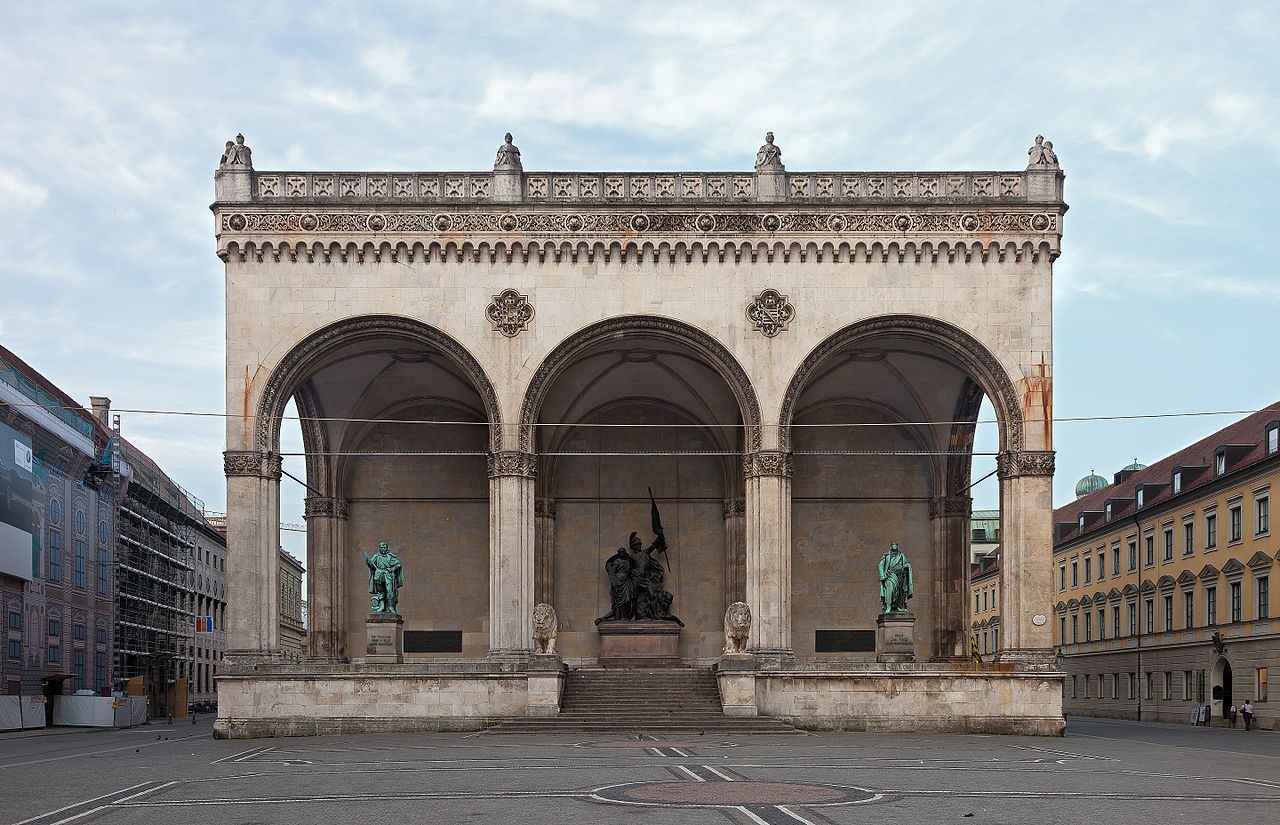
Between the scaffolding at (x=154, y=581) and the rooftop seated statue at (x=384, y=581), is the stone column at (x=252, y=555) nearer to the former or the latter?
the rooftop seated statue at (x=384, y=581)

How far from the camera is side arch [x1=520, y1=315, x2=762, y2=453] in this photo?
114ft

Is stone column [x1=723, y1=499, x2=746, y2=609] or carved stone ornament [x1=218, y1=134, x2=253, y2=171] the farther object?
stone column [x1=723, y1=499, x2=746, y2=609]

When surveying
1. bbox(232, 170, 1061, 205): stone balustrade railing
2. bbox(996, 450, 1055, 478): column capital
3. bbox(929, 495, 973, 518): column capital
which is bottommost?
bbox(929, 495, 973, 518): column capital

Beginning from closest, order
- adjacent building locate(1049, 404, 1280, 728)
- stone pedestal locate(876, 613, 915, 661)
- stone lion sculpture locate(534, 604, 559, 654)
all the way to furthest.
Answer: stone lion sculpture locate(534, 604, 559, 654)
stone pedestal locate(876, 613, 915, 661)
adjacent building locate(1049, 404, 1280, 728)

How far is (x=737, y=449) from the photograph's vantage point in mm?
41656

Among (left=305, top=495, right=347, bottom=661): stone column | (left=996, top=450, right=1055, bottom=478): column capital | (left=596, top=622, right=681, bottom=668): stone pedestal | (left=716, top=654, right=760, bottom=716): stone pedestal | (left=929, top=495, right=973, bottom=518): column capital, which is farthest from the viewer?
(left=929, top=495, right=973, bottom=518): column capital

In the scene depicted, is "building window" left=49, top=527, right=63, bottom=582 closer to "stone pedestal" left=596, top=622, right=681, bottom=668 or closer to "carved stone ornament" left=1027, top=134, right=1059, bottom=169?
"stone pedestal" left=596, top=622, right=681, bottom=668

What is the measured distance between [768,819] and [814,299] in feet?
72.0

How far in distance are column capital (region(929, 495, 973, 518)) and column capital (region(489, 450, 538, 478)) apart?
1297cm

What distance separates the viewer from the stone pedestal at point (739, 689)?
32.7 meters

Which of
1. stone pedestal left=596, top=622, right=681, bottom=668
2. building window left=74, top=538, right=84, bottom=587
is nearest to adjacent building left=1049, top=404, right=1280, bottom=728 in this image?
stone pedestal left=596, top=622, right=681, bottom=668

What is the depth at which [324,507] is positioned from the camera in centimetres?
4162

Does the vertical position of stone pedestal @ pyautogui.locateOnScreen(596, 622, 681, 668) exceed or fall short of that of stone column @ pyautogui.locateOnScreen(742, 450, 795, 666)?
it falls short

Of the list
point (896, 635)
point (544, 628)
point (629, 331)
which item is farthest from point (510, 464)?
point (896, 635)
